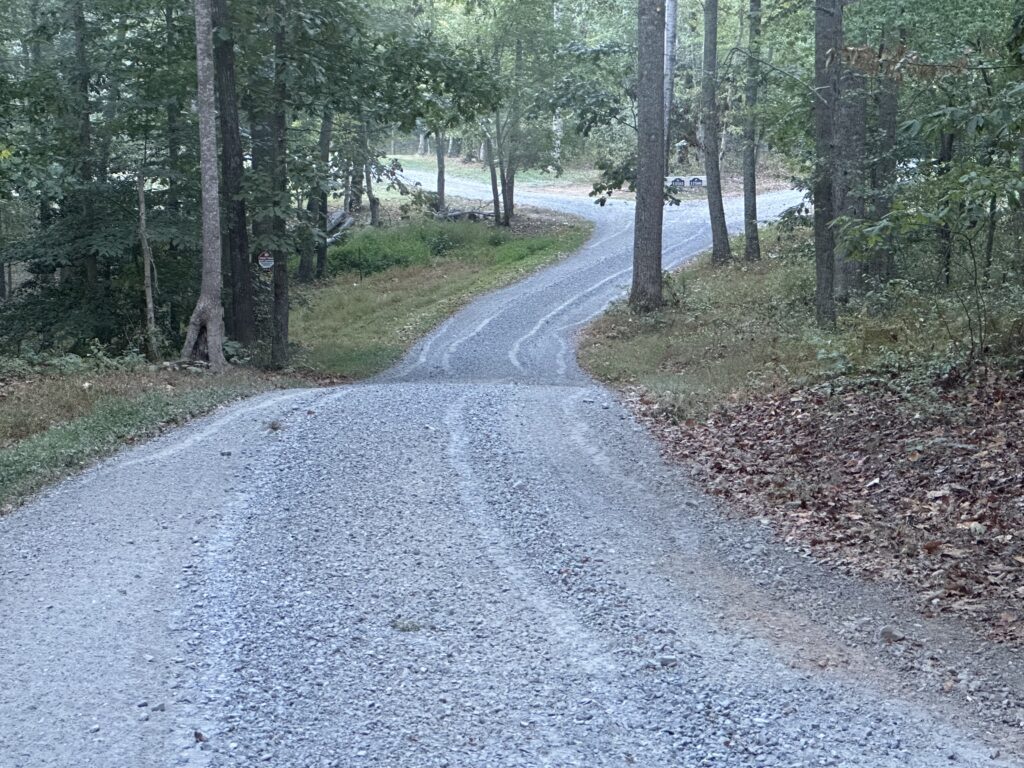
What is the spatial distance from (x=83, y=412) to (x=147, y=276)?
762 centimetres

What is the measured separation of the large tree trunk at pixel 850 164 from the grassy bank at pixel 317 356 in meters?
9.45

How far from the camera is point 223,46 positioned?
60.1 ft

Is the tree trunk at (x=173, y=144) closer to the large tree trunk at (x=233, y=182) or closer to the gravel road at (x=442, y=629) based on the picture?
the large tree trunk at (x=233, y=182)

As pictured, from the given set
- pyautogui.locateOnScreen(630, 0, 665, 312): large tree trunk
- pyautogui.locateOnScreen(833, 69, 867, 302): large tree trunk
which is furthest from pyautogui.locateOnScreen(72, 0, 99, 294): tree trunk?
pyautogui.locateOnScreen(833, 69, 867, 302): large tree trunk

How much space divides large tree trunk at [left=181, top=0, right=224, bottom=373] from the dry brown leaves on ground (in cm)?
910

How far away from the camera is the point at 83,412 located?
12.9 metres

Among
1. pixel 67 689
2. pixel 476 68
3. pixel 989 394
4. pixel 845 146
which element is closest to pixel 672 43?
pixel 476 68

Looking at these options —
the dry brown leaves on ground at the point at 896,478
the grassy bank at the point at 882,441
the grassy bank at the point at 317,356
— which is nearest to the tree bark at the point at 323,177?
the grassy bank at the point at 317,356

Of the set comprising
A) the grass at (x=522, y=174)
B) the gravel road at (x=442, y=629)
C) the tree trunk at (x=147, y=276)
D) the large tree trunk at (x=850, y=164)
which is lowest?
the gravel road at (x=442, y=629)

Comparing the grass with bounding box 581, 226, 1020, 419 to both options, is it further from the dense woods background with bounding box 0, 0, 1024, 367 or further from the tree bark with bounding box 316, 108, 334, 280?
the tree bark with bounding box 316, 108, 334, 280

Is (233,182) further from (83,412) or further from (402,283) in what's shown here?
(402,283)

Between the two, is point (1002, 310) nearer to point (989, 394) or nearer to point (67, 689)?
point (989, 394)

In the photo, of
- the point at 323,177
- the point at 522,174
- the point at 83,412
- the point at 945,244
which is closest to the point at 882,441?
the point at 945,244

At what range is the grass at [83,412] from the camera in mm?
10273
